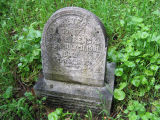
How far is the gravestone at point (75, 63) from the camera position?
159 cm

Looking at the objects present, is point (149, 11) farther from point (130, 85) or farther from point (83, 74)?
point (83, 74)

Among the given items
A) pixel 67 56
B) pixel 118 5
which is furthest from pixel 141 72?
pixel 118 5

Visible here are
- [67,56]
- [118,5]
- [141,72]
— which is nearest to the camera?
[67,56]

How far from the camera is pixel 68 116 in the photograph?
2076mm

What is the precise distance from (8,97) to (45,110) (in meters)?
0.49

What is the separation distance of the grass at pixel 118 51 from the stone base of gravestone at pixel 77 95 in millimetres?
123

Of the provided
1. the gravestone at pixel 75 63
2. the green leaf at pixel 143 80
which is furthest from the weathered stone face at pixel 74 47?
the green leaf at pixel 143 80

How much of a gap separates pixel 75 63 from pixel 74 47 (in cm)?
20

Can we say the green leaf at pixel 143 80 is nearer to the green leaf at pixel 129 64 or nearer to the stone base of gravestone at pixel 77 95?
the green leaf at pixel 129 64

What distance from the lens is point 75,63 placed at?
1.87 meters

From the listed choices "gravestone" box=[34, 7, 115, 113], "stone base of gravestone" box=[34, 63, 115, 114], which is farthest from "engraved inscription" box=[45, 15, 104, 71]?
"stone base of gravestone" box=[34, 63, 115, 114]

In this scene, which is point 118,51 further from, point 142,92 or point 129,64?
point 142,92

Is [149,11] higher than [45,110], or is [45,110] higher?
[149,11]

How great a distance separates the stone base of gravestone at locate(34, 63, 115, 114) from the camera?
1.92 meters
